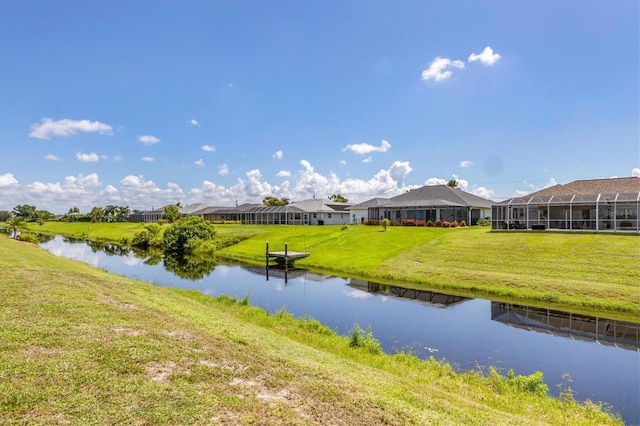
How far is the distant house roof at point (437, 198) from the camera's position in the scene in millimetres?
48500

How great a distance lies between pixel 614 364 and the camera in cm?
1229

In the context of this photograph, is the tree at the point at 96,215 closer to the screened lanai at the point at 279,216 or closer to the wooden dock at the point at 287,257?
the screened lanai at the point at 279,216

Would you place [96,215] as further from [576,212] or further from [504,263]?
[576,212]

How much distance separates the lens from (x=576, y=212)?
36.4m

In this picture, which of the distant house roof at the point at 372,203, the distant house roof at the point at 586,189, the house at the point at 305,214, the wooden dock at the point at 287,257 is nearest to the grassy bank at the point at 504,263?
the wooden dock at the point at 287,257

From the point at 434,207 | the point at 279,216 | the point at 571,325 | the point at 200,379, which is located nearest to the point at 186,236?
the point at 279,216

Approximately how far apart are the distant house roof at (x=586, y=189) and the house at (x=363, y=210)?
2259 cm

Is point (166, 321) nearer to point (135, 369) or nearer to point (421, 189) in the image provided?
point (135, 369)

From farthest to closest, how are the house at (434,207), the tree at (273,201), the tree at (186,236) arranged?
the tree at (273,201), the tree at (186,236), the house at (434,207)

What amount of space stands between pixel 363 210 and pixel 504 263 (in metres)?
33.8

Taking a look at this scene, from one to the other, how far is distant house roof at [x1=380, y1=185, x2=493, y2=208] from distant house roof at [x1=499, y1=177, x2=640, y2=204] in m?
9.93

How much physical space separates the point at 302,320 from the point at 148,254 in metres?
36.6

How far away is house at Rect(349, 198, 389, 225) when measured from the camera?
57.8m

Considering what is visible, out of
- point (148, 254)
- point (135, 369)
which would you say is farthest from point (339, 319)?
point (148, 254)
